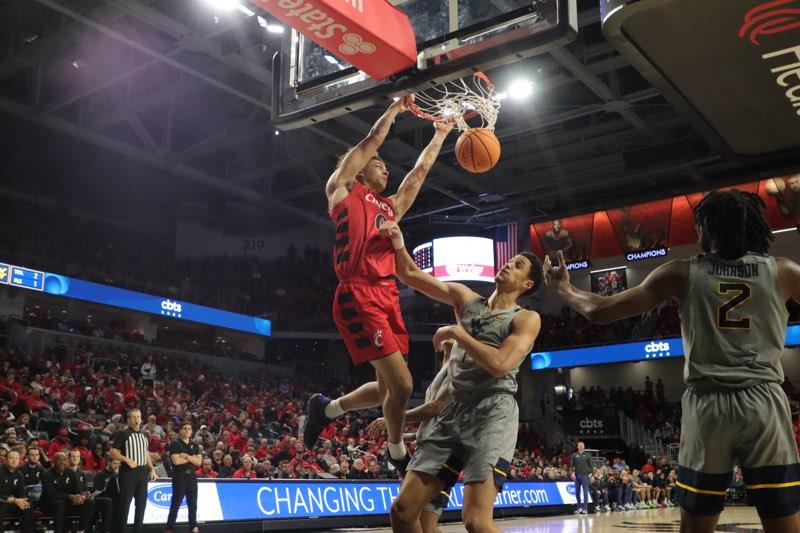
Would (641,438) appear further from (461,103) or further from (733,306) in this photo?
(733,306)

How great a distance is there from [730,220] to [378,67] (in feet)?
10.5

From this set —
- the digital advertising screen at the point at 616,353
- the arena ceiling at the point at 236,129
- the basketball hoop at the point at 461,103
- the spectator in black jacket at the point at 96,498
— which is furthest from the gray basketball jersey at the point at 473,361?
the digital advertising screen at the point at 616,353

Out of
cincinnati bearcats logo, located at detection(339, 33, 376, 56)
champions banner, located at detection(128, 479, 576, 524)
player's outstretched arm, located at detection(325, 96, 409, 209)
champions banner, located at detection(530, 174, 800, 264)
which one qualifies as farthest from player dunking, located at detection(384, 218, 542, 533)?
champions banner, located at detection(530, 174, 800, 264)

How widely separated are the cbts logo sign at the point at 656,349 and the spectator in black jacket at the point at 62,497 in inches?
783

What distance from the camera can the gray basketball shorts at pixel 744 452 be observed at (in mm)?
2656

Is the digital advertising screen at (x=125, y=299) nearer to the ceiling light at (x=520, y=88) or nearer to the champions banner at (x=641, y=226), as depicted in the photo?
the champions banner at (x=641, y=226)

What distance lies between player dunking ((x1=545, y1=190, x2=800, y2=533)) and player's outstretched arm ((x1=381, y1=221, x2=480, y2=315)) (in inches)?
56.9

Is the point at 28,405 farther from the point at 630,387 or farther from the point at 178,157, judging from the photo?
the point at 630,387

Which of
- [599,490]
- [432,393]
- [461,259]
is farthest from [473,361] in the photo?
[461,259]

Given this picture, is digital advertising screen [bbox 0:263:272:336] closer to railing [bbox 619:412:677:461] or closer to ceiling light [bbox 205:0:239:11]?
ceiling light [bbox 205:0:239:11]

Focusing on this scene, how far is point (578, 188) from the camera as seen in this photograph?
82.2ft

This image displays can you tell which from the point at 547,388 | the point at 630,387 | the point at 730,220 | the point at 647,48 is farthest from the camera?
the point at 547,388

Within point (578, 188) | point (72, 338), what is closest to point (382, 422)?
point (72, 338)

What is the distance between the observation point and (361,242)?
4695 millimetres
